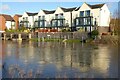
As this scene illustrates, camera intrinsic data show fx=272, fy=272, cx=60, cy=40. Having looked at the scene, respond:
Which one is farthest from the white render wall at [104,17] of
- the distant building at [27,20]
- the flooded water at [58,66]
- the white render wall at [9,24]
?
the flooded water at [58,66]

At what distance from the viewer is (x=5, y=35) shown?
262 ft

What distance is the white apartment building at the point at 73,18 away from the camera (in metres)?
77.0

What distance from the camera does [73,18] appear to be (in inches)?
3356

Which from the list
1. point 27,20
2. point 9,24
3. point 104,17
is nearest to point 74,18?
point 104,17

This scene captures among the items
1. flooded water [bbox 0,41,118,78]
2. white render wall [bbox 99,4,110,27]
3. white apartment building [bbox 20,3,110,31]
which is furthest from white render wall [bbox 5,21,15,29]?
flooded water [bbox 0,41,118,78]

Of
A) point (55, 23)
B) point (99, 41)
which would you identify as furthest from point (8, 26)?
point (99, 41)

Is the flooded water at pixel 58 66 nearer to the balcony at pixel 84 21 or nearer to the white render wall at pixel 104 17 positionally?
the white render wall at pixel 104 17

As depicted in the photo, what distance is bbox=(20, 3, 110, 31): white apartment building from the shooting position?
77.0 metres

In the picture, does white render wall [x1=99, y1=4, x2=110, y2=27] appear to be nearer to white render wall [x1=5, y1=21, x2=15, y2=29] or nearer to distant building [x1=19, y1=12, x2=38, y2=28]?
distant building [x1=19, y1=12, x2=38, y2=28]

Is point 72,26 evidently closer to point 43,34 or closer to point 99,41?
point 43,34

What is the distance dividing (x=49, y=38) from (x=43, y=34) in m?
3.93

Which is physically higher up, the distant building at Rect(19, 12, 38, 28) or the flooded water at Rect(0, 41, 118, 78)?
the distant building at Rect(19, 12, 38, 28)

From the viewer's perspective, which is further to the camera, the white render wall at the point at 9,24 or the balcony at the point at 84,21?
the white render wall at the point at 9,24

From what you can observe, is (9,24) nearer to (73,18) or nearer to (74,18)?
(73,18)
